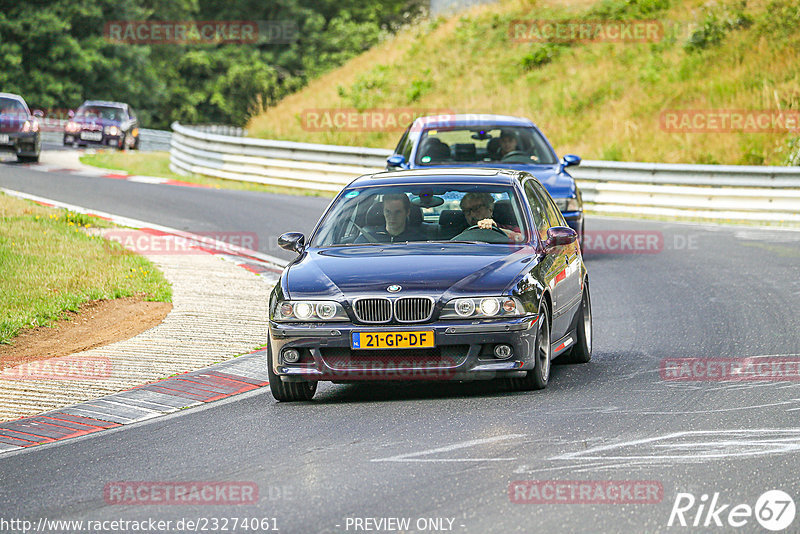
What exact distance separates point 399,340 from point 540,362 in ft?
3.34

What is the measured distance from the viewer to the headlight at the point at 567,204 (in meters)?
15.8

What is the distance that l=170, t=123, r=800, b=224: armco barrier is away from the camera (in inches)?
894

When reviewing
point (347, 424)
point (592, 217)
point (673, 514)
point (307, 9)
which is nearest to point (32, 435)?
point (347, 424)

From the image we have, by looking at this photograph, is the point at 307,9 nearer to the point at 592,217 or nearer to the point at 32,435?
the point at 592,217

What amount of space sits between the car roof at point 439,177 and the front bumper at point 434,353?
1750 mm

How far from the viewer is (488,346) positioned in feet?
28.2

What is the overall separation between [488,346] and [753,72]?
2377cm

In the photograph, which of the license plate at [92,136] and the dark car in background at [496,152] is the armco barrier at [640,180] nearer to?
the dark car in background at [496,152]

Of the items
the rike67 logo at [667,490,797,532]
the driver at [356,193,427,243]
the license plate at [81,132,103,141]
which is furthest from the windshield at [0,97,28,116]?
the rike67 logo at [667,490,797,532]

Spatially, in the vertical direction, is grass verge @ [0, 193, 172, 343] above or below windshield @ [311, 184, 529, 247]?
below

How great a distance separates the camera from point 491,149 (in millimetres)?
16875

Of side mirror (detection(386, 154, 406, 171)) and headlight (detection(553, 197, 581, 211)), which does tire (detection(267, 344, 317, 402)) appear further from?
side mirror (detection(386, 154, 406, 171))

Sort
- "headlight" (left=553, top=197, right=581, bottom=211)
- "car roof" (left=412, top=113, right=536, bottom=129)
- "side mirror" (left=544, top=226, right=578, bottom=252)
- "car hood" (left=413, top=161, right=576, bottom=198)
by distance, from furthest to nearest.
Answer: "car roof" (left=412, top=113, right=536, bottom=129), "car hood" (left=413, top=161, right=576, bottom=198), "headlight" (left=553, top=197, right=581, bottom=211), "side mirror" (left=544, top=226, right=578, bottom=252)

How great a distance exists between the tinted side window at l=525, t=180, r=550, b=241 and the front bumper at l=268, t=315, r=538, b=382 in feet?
4.74
